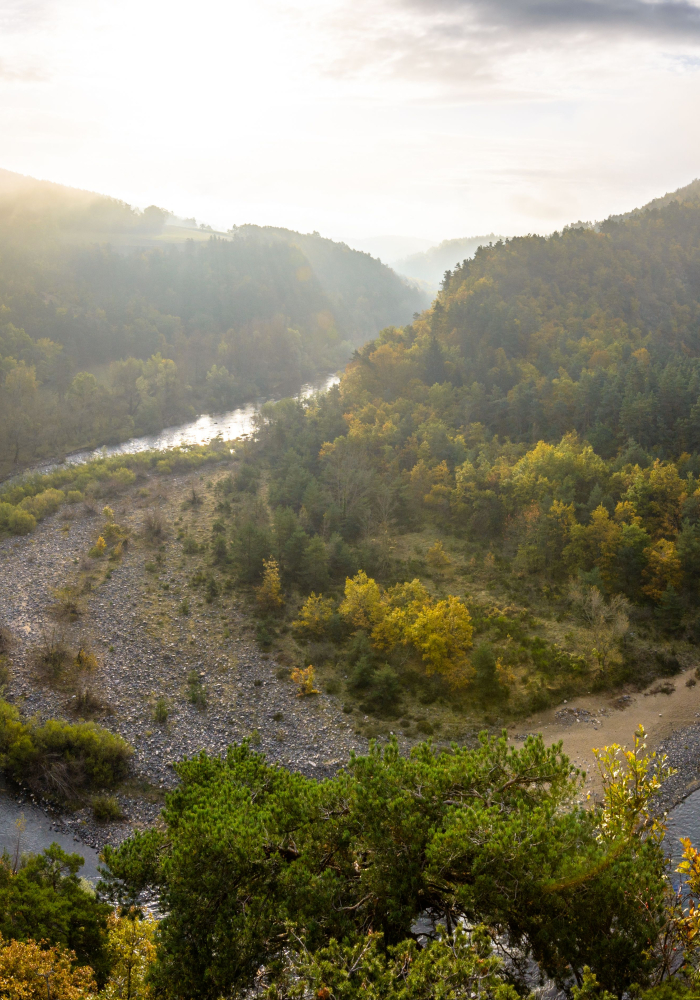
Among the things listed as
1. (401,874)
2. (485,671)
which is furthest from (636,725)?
(401,874)

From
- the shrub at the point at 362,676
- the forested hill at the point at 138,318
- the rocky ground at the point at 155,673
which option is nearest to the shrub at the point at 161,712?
the rocky ground at the point at 155,673

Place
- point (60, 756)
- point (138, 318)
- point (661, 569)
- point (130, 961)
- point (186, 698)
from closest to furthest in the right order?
1. point (130, 961)
2. point (60, 756)
3. point (186, 698)
4. point (661, 569)
5. point (138, 318)

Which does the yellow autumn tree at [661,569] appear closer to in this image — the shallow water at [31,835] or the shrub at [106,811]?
the shrub at [106,811]

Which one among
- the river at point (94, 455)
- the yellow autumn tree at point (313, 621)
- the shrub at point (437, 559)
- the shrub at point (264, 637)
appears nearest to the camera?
the river at point (94, 455)

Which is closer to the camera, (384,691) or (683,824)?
(683,824)

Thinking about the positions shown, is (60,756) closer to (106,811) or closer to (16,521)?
(106,811)

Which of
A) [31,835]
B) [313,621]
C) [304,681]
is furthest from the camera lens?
[313,621]

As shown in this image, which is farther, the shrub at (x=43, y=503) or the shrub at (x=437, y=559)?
the shrub at (x=43, y=503)

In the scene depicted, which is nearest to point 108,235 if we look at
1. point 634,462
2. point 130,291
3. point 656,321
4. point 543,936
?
point 130,291
